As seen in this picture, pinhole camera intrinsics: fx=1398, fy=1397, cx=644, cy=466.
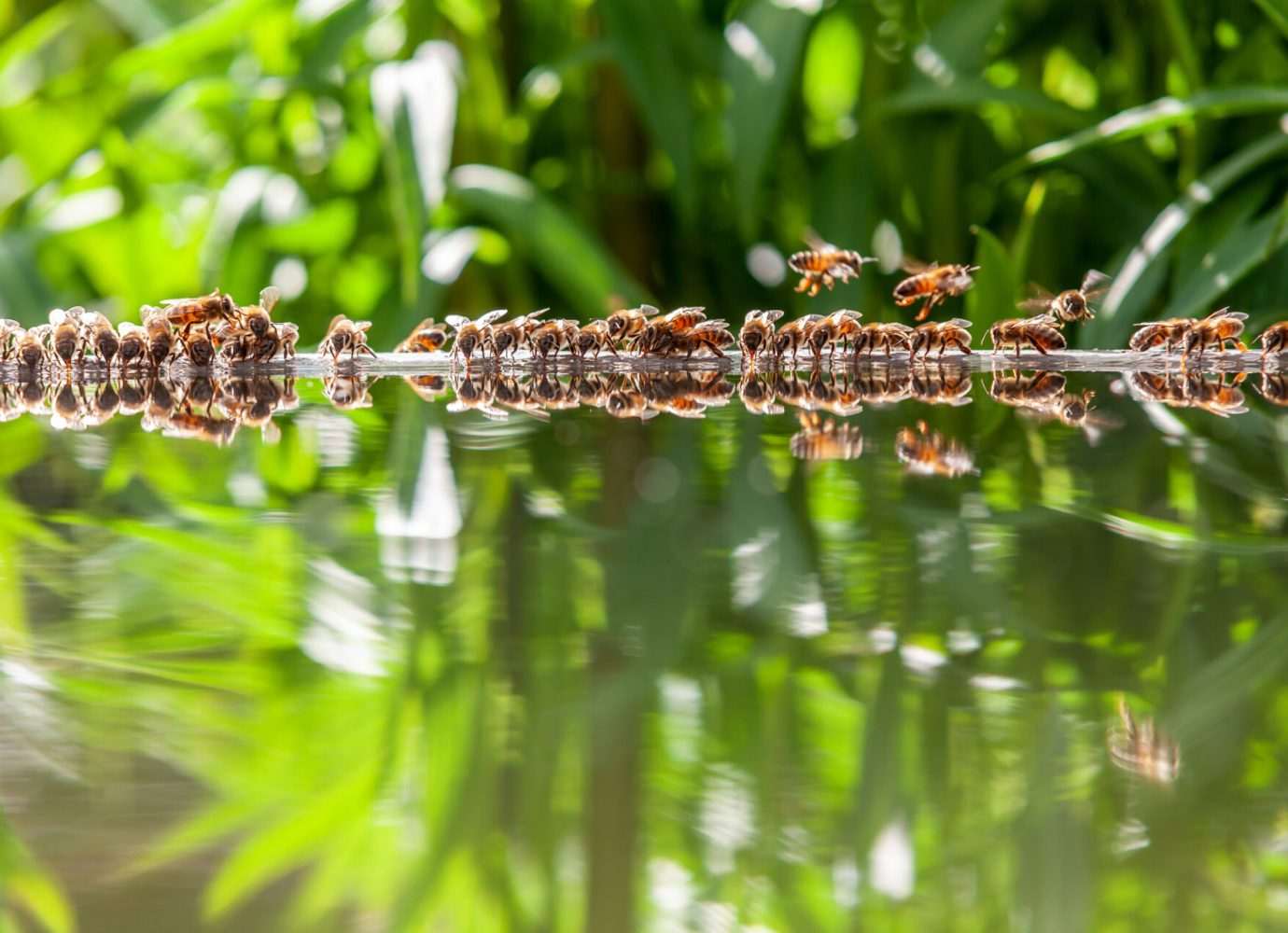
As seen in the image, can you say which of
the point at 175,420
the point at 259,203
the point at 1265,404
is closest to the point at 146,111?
the point at 259,203

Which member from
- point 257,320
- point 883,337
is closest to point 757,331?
point 883,337

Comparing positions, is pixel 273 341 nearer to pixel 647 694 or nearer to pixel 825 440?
pixel 825 440

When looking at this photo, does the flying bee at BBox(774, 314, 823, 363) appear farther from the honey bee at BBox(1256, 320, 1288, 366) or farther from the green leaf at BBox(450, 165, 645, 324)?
the honey bee at BBox(1256, 320, 1288, 366)

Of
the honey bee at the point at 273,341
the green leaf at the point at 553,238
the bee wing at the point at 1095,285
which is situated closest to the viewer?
the honey bee at the point at 273,341

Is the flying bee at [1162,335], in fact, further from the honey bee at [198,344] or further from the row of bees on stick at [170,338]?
the honey bee at [198,344]

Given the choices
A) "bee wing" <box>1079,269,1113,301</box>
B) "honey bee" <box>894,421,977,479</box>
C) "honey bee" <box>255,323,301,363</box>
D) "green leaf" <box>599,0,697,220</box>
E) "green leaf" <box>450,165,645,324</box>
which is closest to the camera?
"honey bee" <box>894,421,977,479</box>

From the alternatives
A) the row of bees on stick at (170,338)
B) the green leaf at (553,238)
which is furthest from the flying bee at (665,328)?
the row of bees on stick at (170,338)

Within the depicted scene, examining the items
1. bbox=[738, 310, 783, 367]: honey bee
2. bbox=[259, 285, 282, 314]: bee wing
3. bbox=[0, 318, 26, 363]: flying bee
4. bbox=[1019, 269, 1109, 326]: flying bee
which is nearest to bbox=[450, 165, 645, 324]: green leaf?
bbox=[738, 310, 783, 367]: honey bee
